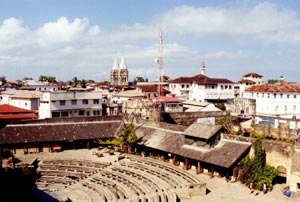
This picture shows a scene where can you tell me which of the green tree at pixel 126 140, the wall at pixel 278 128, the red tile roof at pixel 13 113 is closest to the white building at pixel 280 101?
the wall at pixel 278 128

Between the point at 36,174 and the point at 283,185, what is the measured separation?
82.3ft

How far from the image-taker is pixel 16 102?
229 ft

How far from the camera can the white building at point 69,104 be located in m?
61.5

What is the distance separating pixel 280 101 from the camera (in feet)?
248

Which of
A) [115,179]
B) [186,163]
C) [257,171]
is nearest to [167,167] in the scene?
[186,163]

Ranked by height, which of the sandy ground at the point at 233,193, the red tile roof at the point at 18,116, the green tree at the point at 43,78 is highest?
the green tree at the point at 43,78

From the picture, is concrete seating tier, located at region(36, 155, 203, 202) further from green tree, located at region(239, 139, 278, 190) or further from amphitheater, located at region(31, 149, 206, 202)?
green tree, located at region(239, 139, 278, 190)

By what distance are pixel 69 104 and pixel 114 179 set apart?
30.5 m

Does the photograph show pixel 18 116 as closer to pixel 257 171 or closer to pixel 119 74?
pixel 257 171

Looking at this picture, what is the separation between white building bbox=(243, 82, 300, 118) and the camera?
75188mm

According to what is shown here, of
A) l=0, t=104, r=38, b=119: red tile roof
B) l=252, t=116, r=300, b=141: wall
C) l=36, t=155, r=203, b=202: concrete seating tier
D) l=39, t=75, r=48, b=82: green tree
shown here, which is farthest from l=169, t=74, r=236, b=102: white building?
l=39, t=75, r=48, b=82: green tree

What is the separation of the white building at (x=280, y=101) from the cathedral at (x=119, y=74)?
6166 centimetres

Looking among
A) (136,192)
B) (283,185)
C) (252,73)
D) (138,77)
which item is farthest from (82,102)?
(138,77)

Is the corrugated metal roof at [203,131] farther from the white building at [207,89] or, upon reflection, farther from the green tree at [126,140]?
→ the white building at [207,89]
